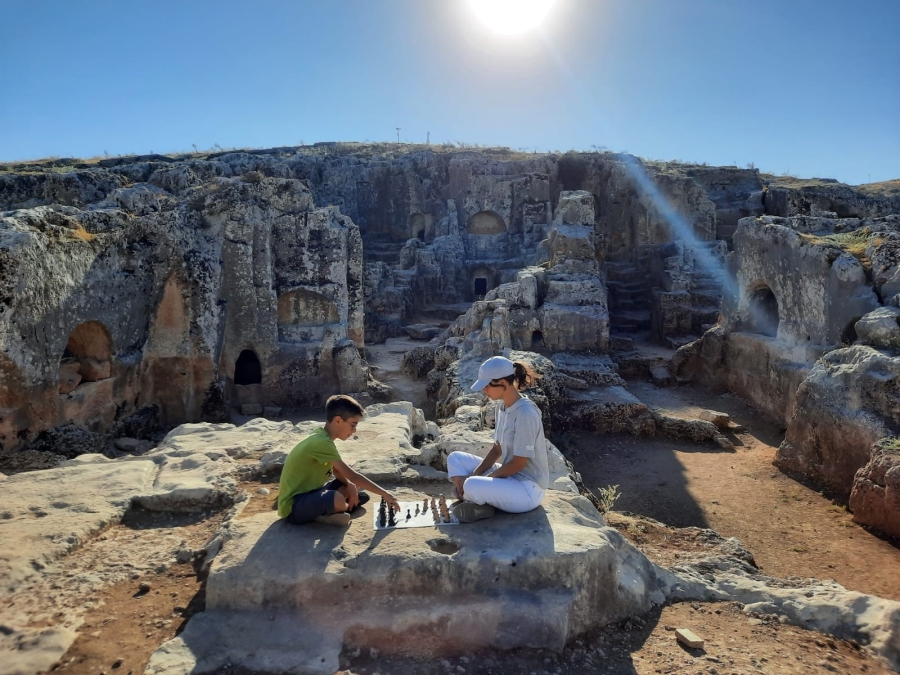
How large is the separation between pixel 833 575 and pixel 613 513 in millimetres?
2001

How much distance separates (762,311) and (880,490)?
5.74 metres

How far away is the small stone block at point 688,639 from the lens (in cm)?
332

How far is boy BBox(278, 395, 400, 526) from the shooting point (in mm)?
3736

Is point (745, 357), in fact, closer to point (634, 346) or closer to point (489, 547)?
point (634, 346)

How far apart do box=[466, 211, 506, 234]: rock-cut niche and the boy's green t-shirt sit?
78.3 feet

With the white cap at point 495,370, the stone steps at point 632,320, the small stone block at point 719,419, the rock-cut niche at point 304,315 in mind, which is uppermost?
the white cap at point 495,370

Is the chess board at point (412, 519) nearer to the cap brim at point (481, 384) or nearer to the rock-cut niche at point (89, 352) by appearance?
the cap brim at point (481, 384)

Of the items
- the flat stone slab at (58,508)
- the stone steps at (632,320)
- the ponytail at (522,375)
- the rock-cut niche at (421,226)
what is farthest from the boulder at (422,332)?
the ponytail at (522,375)

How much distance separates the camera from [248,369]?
12078 mm

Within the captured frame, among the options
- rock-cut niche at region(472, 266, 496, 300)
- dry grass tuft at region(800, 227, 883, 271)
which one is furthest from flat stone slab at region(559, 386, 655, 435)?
rock-cut niche at region(472, 266, 496, 300)

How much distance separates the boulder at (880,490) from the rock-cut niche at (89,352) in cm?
964

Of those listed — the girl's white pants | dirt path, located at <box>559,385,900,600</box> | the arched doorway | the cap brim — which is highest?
the cap brim

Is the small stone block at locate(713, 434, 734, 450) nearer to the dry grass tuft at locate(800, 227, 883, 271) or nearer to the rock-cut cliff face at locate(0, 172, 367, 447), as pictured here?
the dry grass tuft at locate(800, 227, 883, 271)

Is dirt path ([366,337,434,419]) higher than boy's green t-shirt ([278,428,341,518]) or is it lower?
lower
